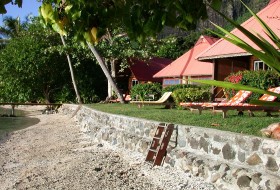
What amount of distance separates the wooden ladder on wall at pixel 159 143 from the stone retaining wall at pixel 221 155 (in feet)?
0.46

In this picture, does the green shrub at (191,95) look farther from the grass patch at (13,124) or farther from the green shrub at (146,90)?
the grass patch at (13,124)

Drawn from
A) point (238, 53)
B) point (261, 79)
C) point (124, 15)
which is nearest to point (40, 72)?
point (238, 53)

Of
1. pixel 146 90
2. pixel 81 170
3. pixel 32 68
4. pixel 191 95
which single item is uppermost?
pixel 32 68

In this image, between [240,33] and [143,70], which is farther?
[143,70]

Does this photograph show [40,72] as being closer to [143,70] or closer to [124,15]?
[143,70]

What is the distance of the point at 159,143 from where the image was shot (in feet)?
29.2

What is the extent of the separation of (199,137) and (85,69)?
25795 mm

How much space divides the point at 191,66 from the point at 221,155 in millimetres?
17631

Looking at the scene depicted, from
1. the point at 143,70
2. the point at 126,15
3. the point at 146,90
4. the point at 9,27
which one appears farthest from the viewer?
the point at 9,27

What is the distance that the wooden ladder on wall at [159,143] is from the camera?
874cm

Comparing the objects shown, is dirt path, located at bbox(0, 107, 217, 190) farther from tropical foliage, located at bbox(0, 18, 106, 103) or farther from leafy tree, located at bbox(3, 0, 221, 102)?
tropical foliage, located at bbox(0, 18, 106, 103)

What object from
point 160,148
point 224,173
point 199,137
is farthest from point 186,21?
point 160,148

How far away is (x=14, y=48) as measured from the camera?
3238 centimetres

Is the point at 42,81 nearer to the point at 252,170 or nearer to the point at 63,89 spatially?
the point at 63,89
